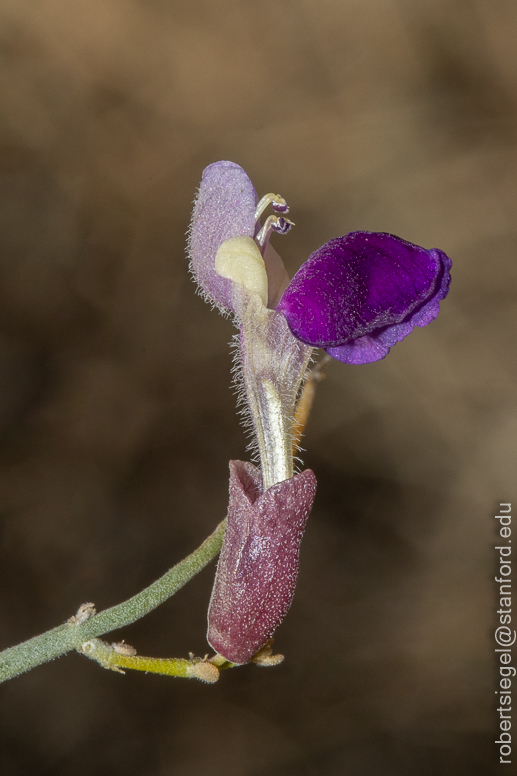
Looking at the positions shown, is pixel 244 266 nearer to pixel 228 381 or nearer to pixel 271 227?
pixel 271 227

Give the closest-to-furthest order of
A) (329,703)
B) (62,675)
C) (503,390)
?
(62,675) → (329,703) → (503,390)

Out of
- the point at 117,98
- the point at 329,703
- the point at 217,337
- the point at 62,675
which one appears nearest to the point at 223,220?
the point at 217,337

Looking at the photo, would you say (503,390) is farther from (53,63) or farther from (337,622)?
(53,63)

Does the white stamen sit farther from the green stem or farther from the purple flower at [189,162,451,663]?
the green stem

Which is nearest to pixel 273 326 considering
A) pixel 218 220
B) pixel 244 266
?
pixel 244 266

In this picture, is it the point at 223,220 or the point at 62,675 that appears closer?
the point at 223,220

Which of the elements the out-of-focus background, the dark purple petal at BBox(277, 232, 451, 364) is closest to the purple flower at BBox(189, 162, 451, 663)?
the dark purple petal at BBox(277, 232, 451, 364)
